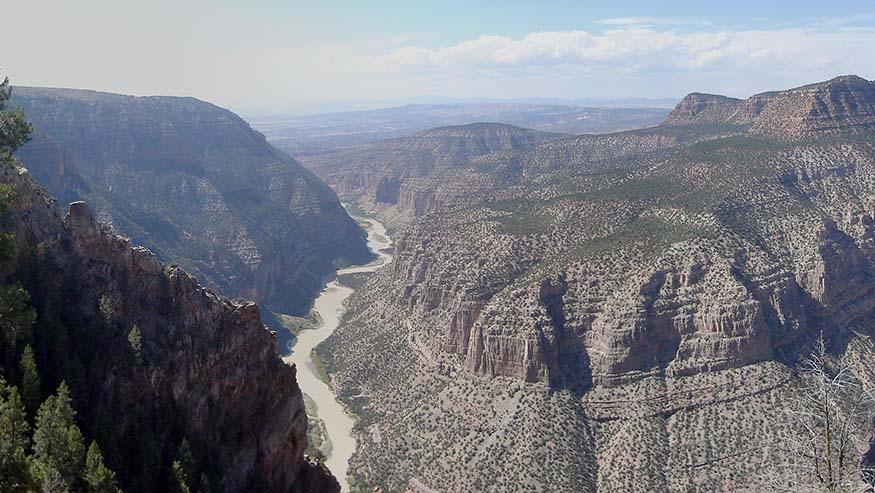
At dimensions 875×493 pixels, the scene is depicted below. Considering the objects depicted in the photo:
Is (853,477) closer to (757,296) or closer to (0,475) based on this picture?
(0,475)

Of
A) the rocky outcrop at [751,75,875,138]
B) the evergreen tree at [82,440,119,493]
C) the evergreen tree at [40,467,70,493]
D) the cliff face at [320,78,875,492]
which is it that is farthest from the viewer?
the rocky outcrop at [751,75,875,138]

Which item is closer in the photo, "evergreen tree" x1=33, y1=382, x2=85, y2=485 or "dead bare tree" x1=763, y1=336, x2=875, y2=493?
"dead bare tree" x1=763, y1=336, x2=875, y2=493

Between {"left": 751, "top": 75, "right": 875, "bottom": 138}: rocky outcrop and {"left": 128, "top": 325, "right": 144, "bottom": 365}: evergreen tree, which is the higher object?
{"left": 751, "top": 75, "right": 875, "bottom": 138}: rocky outcrop

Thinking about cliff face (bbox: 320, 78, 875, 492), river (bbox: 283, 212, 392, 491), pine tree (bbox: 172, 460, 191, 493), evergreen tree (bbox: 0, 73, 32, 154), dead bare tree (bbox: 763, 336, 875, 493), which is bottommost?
river (bbox: 283, 212, 392, 491)

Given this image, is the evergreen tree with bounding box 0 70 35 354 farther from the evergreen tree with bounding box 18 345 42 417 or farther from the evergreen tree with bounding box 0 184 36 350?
the evergreen tree with bounding box 18 345 42 417

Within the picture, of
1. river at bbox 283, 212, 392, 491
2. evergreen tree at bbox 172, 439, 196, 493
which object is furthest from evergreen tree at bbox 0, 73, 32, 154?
river at bbox 283, 212, 392, 491

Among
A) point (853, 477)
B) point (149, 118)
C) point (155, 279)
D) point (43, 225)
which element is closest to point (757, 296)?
point (853, 477)

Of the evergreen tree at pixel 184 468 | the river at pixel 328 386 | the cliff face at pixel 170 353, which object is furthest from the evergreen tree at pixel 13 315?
the river at pixel 328 386
